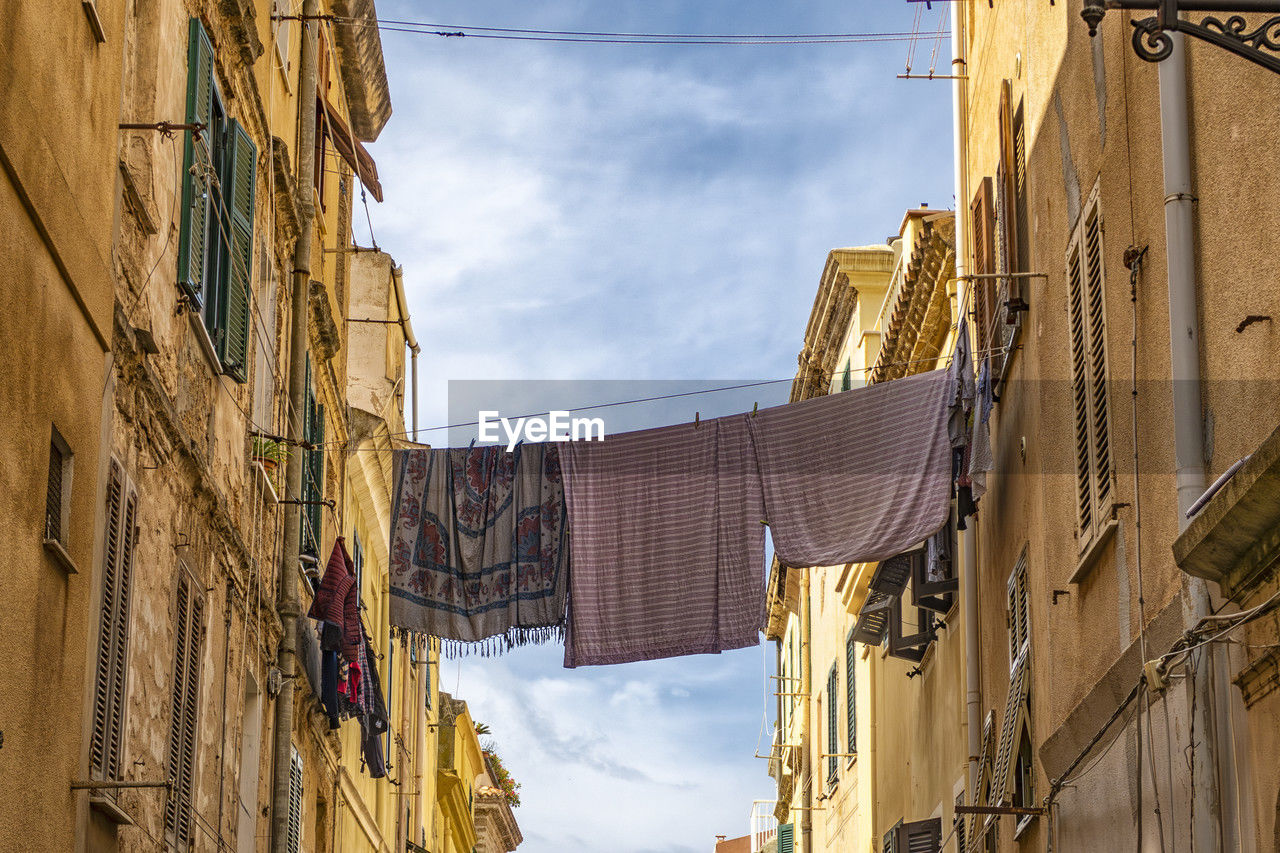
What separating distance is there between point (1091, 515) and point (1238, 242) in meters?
3.09

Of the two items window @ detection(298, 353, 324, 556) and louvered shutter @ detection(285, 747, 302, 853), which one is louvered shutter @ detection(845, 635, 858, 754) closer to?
window @ detection(298, 353, 324, 556)

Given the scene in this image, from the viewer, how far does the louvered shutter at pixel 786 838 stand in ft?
112

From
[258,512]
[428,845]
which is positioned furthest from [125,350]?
[428,845]

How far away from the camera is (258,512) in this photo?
45.2ft

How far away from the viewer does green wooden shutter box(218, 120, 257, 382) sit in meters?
12.0

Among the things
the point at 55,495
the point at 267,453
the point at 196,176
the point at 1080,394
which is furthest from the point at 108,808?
the point at 267,453

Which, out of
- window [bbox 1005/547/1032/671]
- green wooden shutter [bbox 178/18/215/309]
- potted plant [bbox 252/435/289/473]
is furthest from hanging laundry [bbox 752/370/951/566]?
green wooden shutter [bbox 178/18/215/309]

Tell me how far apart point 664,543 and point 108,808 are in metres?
7.10

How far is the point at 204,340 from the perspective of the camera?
1128 cm

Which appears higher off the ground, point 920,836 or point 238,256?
point 238,256

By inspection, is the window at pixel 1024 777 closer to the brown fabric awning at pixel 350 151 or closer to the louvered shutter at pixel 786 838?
the brown fabric awning at pixel 350 151

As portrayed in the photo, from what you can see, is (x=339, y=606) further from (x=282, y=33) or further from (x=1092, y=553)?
(x=1092, y=553)

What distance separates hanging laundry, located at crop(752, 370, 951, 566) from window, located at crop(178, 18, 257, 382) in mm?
4259

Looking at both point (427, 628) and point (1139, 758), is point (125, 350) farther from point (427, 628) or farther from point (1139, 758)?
point (427, 628)
